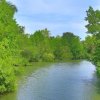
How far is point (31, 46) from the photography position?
4254 inches

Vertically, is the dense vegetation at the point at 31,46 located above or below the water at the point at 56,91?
above

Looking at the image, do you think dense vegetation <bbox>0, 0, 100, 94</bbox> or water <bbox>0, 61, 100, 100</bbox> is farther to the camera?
dense vegetation <bbox>0, 0, 100, 94</bbox>

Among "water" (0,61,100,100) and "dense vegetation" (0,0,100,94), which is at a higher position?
"dense vegetation" (0,0,100,94)

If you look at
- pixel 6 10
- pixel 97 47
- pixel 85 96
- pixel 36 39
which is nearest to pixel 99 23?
pixel 97 47

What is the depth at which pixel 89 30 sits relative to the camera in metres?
60.7

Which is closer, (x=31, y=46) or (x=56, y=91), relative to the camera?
(x=56, y=91)

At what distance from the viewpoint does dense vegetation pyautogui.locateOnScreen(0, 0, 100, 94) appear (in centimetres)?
4080

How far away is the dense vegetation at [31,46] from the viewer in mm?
40797

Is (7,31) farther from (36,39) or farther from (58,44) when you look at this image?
(58,44)

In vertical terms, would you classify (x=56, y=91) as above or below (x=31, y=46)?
below

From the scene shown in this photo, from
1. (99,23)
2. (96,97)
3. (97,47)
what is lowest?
(96,97)

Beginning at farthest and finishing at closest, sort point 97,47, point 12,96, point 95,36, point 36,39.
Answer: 1. point 36,39
2. point 95,36
3. point 97,47
4. point 12,96

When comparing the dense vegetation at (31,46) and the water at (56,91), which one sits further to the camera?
Answer: the dense vegetation at (31,46)

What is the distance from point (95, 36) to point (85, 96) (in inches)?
844
